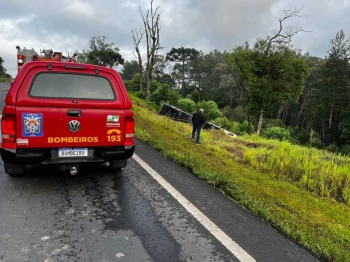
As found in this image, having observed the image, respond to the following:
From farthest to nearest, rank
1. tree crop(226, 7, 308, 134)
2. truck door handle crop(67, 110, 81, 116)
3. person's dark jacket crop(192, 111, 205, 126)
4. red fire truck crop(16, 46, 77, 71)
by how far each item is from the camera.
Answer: tree crop(226, 7, 308, 134) → red fire truck crop(16, 46, 77, 71) → person's dark jacket crop(192, 111, 205, 126) → truck door handle crop(67, 110, 81, 116)

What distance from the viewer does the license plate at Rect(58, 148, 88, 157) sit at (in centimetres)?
393

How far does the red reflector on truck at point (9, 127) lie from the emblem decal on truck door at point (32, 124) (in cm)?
12

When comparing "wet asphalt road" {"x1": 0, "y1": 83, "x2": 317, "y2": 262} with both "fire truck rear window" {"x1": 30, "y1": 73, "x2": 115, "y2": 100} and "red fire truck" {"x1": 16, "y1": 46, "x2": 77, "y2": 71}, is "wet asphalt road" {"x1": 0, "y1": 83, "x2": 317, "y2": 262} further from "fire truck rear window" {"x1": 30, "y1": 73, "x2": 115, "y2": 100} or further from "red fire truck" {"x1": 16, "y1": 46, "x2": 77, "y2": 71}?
"red fire truck" {"x1": 16, "y1": 46, "x2": 77, "y2": 71}

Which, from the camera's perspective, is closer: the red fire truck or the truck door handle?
the truck door handle

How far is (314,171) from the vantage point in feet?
23.3

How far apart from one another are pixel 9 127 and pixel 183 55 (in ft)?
264

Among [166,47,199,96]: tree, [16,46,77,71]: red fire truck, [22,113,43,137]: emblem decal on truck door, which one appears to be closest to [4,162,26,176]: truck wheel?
[22,113,43,137]: emblem decal on truck door

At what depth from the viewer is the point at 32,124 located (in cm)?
369

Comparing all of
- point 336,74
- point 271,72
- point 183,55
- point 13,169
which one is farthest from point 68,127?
point 183,55

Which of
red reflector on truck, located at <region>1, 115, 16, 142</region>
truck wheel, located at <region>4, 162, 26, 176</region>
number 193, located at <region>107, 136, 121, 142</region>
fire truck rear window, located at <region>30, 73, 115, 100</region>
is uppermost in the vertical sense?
fire truck rear window, located at <region>30, 73, 115, 100</region>

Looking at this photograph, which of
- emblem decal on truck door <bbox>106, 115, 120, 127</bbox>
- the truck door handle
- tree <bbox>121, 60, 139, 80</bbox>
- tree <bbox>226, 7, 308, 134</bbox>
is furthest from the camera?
tree <bbox>121, 60, 139, 80</bbox>

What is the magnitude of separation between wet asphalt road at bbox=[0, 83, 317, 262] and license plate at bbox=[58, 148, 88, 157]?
553 millimetres

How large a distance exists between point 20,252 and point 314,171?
6.84m

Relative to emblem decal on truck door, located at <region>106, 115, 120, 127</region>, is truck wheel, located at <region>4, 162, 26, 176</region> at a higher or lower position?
lower
